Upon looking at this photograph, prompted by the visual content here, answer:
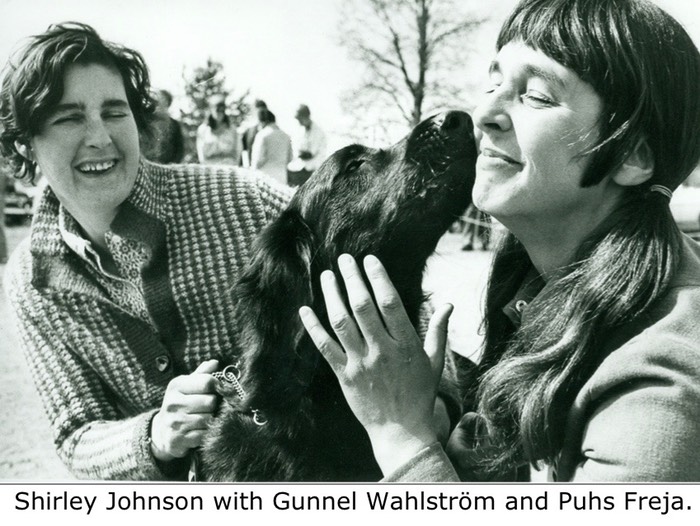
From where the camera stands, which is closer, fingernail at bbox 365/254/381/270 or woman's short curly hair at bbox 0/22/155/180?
fingernail at bbox 365/254/381/270

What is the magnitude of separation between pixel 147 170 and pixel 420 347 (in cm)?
99

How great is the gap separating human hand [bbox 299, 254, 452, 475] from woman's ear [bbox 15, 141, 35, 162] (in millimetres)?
1014

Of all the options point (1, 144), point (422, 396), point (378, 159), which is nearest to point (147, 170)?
point (1, 144)

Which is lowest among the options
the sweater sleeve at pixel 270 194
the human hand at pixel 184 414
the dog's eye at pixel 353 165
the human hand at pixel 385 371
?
the human hand at pixel 184 414

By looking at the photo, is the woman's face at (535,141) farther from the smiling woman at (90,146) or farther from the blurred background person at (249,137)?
the smiling woman at (90,146)

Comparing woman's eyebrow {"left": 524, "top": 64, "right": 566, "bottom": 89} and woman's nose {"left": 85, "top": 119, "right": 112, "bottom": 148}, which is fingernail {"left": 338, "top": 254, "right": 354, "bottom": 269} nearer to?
woman's eyebrow {"left": 524, "top": 64, "right": 566, "bottom": 89}

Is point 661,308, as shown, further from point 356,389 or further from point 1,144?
point 1,144

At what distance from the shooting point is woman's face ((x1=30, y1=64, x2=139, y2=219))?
74.0 inches

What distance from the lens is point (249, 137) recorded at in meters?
2.02

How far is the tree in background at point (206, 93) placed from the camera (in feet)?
6.47

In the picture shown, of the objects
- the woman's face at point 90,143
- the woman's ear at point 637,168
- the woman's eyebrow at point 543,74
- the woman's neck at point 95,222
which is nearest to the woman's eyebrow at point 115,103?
the woman's face at point 90,143

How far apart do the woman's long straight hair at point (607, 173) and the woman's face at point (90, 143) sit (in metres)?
1.08

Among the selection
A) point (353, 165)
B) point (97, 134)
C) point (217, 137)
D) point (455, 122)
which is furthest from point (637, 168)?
point (97, 134)

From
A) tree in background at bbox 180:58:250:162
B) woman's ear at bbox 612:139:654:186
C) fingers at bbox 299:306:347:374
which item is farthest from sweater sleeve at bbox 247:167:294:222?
woman's ear at bbox 612:139:654:186
